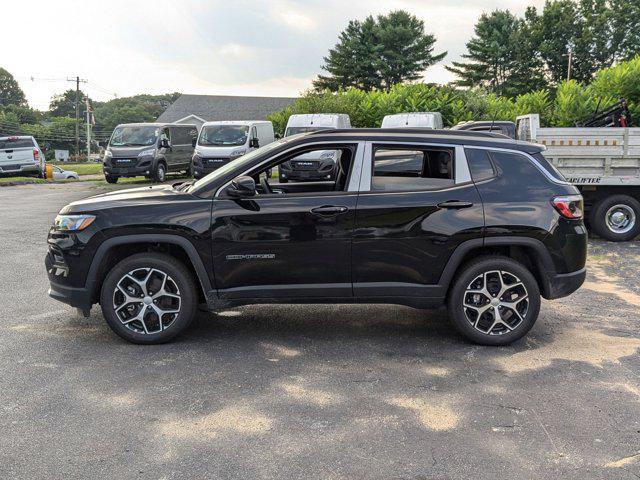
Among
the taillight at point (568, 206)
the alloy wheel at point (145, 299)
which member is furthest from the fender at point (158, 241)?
the taillight at point (568, 206)

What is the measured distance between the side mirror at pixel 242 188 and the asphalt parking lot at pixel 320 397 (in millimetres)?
1263

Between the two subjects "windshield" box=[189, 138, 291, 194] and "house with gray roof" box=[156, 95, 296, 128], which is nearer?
"windshield" box=[189, 138, 291, 194]

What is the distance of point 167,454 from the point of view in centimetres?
318

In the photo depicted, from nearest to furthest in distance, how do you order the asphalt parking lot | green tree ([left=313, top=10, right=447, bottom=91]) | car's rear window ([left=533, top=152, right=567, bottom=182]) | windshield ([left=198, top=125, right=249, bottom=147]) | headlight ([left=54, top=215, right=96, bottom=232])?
1. the asphalt parking lot
2. headlight ([left=54, top=215, right=96, bottom=232])
3. car's rear window ([left=533, top=152, right=567, bottom=182])
4. windshield ([left=198, top=125, right=249, bottom=147])
5. green tree ([left=313, top=10, right=447, bottom=91])

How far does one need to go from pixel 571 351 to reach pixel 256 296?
2.61 meters

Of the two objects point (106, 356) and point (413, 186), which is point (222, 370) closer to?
point (106, 356)

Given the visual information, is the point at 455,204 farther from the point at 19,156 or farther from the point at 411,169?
the point at 19,156

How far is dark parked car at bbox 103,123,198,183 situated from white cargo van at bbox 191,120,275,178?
1612 millimetres

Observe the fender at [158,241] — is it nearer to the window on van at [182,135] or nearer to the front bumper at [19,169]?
the window on van at [182,135]

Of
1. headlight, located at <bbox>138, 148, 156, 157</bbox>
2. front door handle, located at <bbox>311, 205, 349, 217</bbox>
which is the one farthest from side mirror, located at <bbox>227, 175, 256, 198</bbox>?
headlight, located at <bbox>138, 148, 156, 157</bbox>

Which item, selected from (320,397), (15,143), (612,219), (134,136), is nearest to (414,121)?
(612,219)

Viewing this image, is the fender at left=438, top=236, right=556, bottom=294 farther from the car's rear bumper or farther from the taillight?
the taillight

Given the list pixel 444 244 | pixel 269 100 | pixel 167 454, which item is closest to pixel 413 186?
pixel 444 244

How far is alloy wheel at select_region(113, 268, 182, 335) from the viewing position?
4766 millimetres
